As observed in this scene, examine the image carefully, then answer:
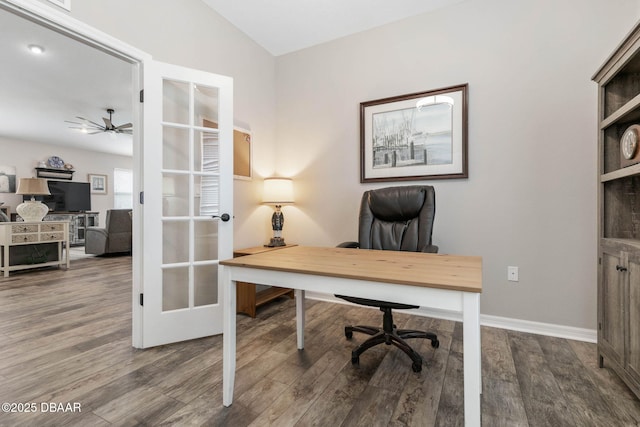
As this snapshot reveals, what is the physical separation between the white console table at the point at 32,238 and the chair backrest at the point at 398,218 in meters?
5.03

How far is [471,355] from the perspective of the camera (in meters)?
0.94

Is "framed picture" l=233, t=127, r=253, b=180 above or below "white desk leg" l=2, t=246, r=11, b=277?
above

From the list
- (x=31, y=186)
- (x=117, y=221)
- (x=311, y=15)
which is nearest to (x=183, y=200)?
(x=311, y=15)

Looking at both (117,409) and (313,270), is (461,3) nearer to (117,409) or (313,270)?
(313,270)

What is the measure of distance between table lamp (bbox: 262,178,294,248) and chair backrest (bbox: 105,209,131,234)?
13.9ft

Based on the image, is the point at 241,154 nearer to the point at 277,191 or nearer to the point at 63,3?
the point at 277,191

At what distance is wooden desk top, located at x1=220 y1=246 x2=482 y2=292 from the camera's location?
3.31 ft

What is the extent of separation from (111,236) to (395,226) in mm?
5750

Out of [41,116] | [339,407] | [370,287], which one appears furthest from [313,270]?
[41,116]

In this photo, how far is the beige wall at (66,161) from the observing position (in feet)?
21.3

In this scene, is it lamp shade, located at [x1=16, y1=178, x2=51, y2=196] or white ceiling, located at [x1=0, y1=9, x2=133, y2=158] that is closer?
white ceiling, located at [x1=0, y1=9, x2=133, y2=158]

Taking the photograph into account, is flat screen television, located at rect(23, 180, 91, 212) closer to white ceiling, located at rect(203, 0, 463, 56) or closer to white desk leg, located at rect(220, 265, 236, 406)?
white ceiling, located at rect(203, 0, 463, 56)

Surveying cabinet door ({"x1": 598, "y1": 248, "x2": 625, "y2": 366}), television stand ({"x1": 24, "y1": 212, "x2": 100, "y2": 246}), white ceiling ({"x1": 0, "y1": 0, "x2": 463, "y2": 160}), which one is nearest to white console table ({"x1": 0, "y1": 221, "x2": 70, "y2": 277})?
white ceiling ({"x1": 0, "y1": 0, "x2": 463, "y2": 160})

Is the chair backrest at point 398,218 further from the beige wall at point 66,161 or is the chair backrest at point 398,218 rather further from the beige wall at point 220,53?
the beige wall at point 66,161
